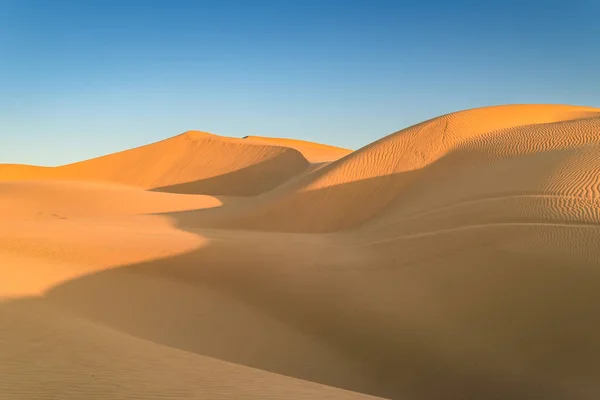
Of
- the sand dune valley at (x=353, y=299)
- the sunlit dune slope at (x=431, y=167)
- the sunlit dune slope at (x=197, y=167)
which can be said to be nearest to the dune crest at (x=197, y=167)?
the sunlit dune slope at (x=197, y=167)

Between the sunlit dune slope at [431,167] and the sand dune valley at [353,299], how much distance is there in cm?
12

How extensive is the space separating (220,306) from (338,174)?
1101 centimetres

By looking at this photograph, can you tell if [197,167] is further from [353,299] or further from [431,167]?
[353,299]

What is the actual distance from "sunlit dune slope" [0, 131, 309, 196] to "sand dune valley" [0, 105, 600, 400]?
22401 mm

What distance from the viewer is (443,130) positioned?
1942 cm

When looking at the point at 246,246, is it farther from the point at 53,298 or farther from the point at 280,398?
the point at 280,398

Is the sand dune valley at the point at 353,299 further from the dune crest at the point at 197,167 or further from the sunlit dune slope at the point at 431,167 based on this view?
the dune crest at the point at 197,167

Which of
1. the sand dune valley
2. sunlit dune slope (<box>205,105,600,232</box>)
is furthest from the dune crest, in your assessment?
the sand dune valley

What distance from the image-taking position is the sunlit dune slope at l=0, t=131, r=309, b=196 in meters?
38.8

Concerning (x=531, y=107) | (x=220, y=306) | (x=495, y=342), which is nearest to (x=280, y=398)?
(x=495, y=342)

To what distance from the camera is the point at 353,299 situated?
361 inches

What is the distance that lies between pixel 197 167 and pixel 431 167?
27.4 m

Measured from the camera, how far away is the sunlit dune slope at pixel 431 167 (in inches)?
551

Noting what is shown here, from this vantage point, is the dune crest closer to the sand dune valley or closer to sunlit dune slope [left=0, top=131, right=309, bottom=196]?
sunlit dune slope [left=0, top=131, right=309, bottom=196]
